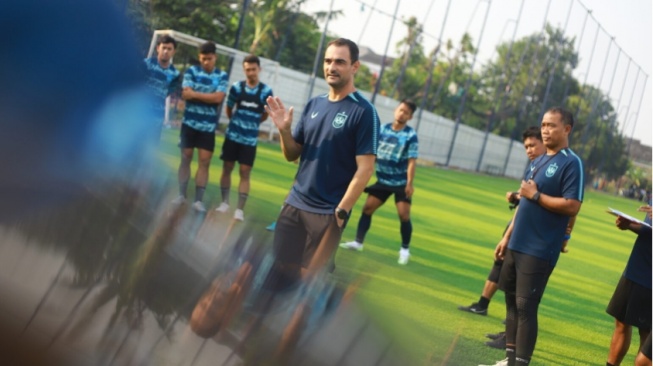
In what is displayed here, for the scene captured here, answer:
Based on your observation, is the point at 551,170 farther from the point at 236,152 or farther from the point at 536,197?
the point at 236,152

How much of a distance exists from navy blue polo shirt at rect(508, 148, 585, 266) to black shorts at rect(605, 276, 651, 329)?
26.1 inches

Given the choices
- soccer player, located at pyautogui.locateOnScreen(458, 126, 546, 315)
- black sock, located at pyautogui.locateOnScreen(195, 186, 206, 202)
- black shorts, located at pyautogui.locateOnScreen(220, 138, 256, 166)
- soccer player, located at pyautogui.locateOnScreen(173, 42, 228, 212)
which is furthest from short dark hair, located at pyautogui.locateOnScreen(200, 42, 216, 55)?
black sock, located at pyautogui.locateOnScreen(195, 186, 206, 202)

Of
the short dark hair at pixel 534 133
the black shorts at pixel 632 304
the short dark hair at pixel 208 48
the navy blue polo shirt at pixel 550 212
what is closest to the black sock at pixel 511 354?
the navy blue polo shirt at pixel 550 212

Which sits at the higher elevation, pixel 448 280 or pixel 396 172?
pixel 396 172

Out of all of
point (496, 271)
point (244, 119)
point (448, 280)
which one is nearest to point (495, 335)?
point (496, 271)

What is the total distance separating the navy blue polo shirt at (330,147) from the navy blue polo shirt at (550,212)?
148 centimetres

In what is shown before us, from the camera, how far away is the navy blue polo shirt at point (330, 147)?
3537mm

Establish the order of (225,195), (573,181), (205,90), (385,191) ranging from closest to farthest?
(225,195) < (573,181) < (205,90) < (385,191)

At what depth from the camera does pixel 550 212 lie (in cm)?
486

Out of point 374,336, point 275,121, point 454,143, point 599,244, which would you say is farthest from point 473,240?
point 454,143

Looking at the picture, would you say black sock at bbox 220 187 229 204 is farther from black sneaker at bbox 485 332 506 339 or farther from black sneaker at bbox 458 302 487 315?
black sneaker at bbox 458 302 487 315

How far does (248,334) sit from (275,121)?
1.91m

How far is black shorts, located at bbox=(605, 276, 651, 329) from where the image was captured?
5.18 meters

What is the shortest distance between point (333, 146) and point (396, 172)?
5325 mm
